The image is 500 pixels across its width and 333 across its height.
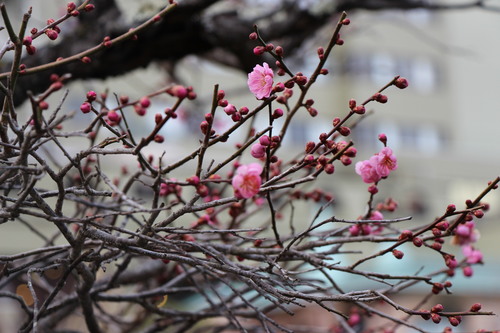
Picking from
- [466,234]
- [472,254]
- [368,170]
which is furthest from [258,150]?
[472,254]

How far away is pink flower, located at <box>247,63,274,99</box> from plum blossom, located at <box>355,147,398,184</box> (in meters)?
0.46

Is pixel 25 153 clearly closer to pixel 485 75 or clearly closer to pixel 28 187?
pixel 28 187

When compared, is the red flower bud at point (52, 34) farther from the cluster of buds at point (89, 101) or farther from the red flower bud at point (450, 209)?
the red flower bud at point (450, 209)

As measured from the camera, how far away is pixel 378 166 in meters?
2.11

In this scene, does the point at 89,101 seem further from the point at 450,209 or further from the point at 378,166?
the point at 450,209

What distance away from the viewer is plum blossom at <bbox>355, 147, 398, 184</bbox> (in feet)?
6.88

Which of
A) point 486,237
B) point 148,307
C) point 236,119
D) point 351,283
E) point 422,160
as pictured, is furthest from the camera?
point 422,160

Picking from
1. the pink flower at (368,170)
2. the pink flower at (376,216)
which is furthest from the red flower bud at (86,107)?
the pink flower at (376,216)

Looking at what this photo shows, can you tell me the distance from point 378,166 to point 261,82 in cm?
52

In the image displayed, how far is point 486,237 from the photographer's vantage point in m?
17.8

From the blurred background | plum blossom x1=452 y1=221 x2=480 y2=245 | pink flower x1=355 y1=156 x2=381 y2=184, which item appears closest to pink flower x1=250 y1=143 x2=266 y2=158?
pink flower x1=355 y1=156 x2=381 y2=184

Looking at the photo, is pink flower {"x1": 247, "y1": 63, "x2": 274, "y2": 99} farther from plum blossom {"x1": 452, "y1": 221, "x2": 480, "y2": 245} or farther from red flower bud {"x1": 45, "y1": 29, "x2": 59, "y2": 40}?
plum blossom {"x1": 452, "y1": 221, "x2": 480, "y2": 245}

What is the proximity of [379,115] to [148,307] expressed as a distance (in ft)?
71.1

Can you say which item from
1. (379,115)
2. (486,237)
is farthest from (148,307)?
(379,115)
